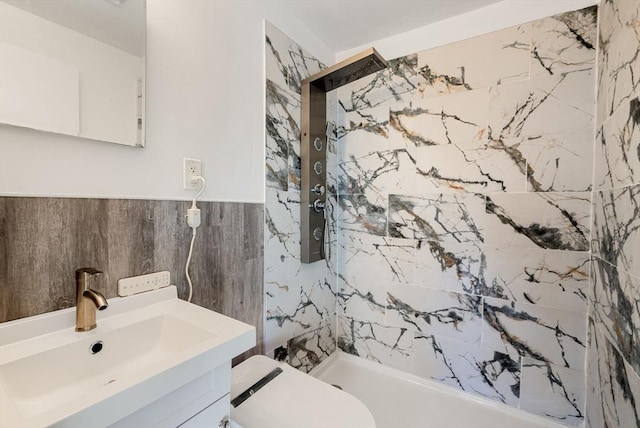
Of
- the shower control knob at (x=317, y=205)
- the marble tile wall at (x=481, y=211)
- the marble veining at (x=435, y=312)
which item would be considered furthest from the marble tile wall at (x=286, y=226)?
the marble veining at (x=435, y=312)

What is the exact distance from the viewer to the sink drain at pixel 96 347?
0.80 meters

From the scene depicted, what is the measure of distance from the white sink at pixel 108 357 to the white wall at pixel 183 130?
1.30ft

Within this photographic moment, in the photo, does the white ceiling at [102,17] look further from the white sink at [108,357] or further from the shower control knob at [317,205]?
the shower control knob at [317,205]

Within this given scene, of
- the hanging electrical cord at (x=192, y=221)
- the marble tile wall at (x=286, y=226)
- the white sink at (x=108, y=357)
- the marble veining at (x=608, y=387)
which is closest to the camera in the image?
the white sink at (x=108, y=357)

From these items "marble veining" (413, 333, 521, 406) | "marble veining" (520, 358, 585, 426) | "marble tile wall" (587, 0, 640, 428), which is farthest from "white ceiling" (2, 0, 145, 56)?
"marble veining" (520, 358, 585, 426)

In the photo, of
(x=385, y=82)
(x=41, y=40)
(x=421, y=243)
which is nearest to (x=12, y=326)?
(x=41, y=40)

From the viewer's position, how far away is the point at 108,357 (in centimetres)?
83

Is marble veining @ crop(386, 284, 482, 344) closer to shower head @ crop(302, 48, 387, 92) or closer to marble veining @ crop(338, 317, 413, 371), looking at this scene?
marble veining @ crop(338, 317, 413, 371)

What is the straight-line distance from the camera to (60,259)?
833mm

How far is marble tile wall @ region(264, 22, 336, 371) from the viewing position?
59.7 inches

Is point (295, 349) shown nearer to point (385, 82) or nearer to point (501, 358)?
point (501, 358)

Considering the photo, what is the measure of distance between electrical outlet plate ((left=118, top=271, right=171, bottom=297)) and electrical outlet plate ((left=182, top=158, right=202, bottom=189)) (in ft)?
1.16

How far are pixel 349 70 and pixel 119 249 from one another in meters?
1.37

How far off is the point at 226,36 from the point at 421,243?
1557 millimetres
